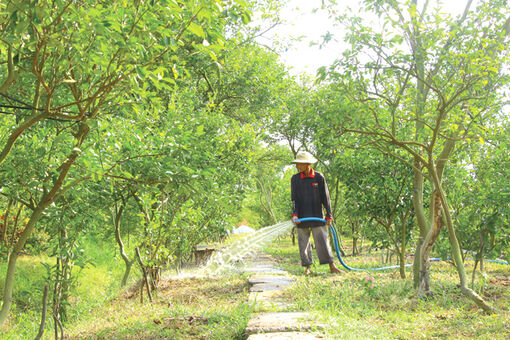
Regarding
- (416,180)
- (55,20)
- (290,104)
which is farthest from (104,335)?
(290,104)

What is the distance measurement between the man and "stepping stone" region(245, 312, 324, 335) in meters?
3.45

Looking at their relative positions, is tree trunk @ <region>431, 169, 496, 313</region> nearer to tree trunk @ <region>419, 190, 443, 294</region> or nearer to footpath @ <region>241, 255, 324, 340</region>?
tree trunk @ <region>419, 190, 443, 294</region>

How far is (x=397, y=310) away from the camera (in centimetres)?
454

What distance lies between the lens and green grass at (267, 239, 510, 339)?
3.38 metres

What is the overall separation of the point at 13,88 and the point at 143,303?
3207mm

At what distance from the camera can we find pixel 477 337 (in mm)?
3254

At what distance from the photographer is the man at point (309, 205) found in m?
7.12

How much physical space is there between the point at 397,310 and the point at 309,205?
295 cm

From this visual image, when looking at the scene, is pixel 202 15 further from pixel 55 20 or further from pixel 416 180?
pixel 416 180

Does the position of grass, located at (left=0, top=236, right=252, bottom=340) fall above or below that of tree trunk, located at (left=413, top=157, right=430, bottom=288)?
below

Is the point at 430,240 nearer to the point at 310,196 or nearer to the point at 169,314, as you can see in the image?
the point at 310,196

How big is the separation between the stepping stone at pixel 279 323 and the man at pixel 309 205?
3.45 metres

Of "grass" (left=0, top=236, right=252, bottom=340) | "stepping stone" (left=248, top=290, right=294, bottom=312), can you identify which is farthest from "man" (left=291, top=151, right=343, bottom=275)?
"stepping stone" (left=248, top=290, right=294, bottom=312)

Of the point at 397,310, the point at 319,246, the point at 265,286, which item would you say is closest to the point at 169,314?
the point at 265,286
